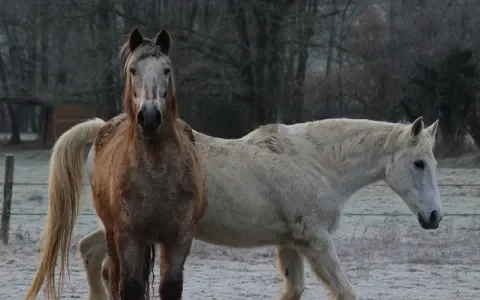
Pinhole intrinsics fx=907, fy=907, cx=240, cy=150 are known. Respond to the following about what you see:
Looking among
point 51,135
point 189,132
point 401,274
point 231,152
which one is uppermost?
point 189,132

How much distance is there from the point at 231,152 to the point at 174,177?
84.8 inches

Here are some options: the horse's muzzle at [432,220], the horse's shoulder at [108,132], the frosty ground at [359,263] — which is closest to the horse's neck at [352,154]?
the horse's muzzle at [432,220]

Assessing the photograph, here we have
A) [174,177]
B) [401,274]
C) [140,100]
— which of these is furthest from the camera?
[401,274]

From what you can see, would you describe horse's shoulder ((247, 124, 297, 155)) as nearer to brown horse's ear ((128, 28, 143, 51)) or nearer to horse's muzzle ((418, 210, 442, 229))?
horse's muzzle ((418, 210, 442, 229))

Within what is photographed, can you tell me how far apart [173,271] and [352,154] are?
2537 millimetres

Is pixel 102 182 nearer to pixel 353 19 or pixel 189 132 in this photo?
pixel 189 132

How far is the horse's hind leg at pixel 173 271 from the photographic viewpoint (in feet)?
14.0

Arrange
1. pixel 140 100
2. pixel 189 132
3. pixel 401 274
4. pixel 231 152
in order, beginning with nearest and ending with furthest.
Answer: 1. pixel 140 100
2. pixel 189 132
3. pixel 231 152
4. pixel 401 274

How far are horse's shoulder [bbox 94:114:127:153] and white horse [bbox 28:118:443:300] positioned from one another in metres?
1.02

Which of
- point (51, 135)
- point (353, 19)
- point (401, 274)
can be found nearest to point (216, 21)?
point (353, 19)

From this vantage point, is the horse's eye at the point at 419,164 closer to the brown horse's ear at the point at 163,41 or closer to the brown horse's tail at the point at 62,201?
the brown horse's tail at the point at 62,201

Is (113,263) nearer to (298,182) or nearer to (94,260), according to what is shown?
(94,260)

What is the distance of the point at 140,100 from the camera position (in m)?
3.94

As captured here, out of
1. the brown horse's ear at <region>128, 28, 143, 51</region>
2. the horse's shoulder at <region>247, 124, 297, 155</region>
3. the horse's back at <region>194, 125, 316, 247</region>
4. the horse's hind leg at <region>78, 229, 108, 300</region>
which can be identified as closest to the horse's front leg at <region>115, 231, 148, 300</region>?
the brown horse's ear at <region>128, 28, 143, 51</region>
